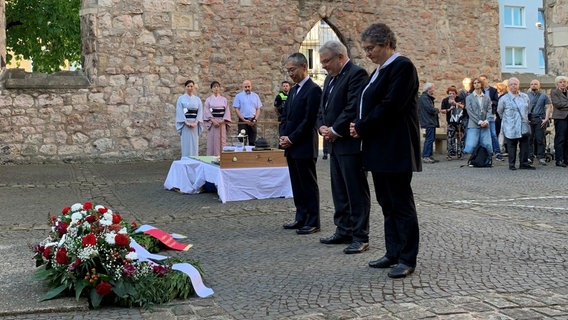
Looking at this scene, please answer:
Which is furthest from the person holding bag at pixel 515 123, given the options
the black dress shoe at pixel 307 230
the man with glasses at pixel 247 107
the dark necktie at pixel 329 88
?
the dark necktie at pixel 329 88

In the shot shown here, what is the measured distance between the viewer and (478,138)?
13.9 meters

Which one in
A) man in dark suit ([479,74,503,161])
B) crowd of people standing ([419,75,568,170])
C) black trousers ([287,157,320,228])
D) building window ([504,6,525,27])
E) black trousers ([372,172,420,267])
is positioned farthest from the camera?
building window ([504,6,525,27])

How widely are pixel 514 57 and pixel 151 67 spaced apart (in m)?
38.3

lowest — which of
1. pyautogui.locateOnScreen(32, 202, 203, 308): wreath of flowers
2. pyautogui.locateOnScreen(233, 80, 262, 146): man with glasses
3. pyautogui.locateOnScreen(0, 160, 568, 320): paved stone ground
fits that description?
pyautogui.locateOnScreen(0, 160, 568, 320): paved stone ground

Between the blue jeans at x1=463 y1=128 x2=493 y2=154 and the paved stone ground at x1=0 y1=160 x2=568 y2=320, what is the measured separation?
→ 3089 millimetres

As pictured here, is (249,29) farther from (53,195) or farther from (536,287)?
(536,287)

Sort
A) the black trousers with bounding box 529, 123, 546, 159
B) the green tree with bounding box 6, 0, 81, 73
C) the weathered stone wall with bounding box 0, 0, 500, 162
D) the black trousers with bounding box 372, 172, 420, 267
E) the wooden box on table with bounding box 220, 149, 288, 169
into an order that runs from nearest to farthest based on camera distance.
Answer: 1. the black trousers with bounding box 372, 172, 420, 267
2. the wooden box on table with bounding box 220, 149, 288, 169
3. the black trousers with bounding box 529, 123, 546, 159
4. the weathered stone wall with bounding box 0, 0, 500, 162
5. the green tree with bounding box 6, 0, 81, 73

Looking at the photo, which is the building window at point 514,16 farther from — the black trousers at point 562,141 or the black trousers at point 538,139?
the black trousers at point 562,141

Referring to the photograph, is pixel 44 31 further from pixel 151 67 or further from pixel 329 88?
pixel 329 88

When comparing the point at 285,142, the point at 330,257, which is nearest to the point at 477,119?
the point at 285,142

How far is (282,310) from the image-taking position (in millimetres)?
4195

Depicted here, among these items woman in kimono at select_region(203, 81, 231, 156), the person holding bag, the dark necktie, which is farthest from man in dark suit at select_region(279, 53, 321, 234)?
the person holding bag

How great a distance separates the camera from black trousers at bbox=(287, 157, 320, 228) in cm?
705

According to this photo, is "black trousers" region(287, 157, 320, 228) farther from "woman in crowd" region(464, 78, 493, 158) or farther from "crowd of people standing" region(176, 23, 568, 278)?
"woman in crowd" region(464, 78, 493, 158)
